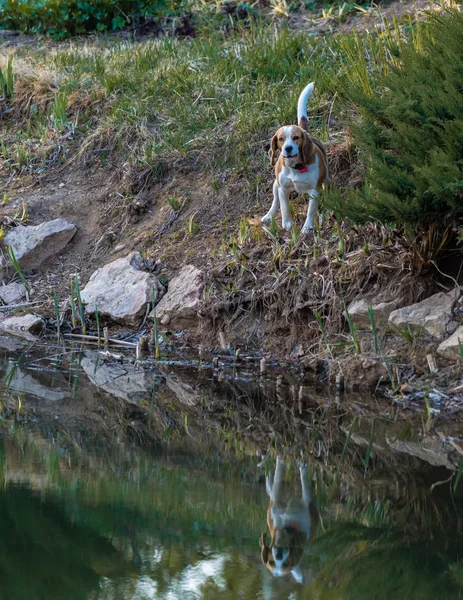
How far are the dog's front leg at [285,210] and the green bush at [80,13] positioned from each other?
654cm

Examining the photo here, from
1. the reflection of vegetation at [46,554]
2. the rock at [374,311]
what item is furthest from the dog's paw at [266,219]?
the reflection of vegetation at [46,554]

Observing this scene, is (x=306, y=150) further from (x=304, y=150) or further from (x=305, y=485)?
(x=305, y=485)

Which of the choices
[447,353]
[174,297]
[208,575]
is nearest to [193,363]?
[174,297]

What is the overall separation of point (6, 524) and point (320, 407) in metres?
2.43

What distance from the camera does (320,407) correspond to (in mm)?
6145

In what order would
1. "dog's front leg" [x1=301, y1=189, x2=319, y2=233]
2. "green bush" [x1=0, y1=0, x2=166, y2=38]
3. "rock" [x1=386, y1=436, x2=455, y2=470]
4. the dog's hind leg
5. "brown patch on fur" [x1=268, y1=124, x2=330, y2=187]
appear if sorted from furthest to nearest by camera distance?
1. "green bush" [x1=0, y1=0, x2=166, y2=38]
2. "dog's front leg" [x1=301, y1=189, x2=319, y2=233]
3. "brown patch on fur" [x1=268, y1=124, x2=330, y2=187]
4. "rock" [x1=386, y1=436, x2=455, y2=470]
5. the dog's hind leg

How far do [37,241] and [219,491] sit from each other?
4884mm

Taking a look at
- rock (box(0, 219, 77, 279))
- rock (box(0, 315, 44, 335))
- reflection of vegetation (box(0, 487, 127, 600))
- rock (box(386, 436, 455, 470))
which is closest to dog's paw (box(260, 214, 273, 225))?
rock (box(0, 315, 44, 335))

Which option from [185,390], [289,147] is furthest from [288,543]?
[289,147]

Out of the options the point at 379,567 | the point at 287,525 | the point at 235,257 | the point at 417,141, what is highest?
the point at 417,141

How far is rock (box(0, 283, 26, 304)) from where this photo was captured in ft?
28.4

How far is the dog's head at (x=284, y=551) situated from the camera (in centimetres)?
401

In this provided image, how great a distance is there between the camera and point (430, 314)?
646cm

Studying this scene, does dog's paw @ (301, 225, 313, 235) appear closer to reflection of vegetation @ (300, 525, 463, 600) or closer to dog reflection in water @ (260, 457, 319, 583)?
dog reflection in water @ (260, 457, 319, 583)
